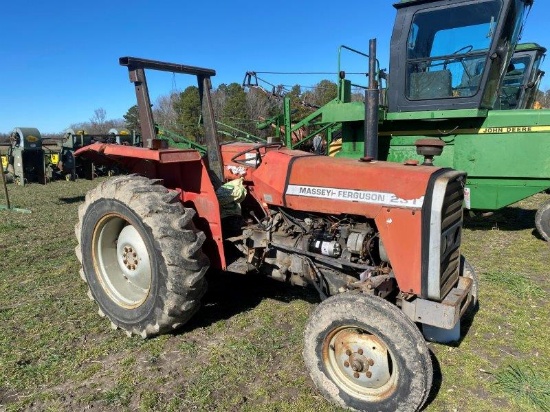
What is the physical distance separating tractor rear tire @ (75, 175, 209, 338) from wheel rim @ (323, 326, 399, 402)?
1.03 meters

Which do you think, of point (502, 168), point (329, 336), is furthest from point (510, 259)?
point (329, 336)

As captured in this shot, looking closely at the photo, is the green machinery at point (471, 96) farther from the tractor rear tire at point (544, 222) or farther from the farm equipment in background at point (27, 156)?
the farm equipment in background at point (27, 156)

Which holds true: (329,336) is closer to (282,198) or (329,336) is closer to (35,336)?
(282,198)

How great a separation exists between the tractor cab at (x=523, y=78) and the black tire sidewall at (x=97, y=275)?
6.87 m

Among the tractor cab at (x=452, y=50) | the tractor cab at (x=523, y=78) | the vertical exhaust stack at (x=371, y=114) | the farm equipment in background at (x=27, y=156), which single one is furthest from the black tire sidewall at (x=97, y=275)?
the farm equipment in background at (x=27, y=156)

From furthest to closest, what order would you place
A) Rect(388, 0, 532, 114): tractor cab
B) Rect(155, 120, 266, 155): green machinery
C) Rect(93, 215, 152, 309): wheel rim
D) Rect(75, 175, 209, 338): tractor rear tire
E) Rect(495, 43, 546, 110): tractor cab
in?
Rect(155, 120, 266, 155): green machinery → Rect(495, 43, 546, 110): tractor cab → Rect(388, 0, 532, 114): tractor cab → Rect(93, 215, 152, 309): wheel rim → Rect(75, 175, 209, 338): tractor rear tire

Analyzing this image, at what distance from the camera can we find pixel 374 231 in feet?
9.42

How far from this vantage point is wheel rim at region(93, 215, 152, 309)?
339 cm

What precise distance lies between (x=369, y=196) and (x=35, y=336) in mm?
2703

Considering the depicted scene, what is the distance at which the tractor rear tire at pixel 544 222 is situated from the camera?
5789 mm

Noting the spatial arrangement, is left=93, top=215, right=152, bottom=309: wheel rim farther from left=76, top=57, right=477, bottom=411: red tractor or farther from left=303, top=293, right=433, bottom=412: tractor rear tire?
left=303, top=293, right=433, bottom=412: tractor rear tire

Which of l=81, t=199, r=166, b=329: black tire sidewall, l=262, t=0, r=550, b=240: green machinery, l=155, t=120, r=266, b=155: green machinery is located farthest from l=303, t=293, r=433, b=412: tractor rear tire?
l=155, t=120, r=266, b=155: green machinery

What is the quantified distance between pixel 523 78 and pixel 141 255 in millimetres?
7616

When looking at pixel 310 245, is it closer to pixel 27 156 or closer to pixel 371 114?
pixel 371 114
